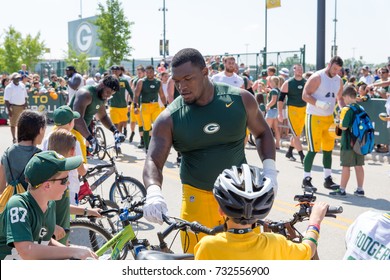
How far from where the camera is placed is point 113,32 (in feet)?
147

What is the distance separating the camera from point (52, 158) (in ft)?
11.2

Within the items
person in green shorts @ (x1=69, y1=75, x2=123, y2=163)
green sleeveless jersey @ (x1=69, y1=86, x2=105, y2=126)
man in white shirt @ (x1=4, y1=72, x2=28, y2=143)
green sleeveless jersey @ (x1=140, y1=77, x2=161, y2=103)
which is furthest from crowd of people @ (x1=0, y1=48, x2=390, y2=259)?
man in white shirt @ (x1=4, y1=72, x2=28, y2=143)

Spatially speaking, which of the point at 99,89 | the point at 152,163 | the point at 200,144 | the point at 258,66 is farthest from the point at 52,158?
the point at 258,66

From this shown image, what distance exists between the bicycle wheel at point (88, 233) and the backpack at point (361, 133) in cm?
459

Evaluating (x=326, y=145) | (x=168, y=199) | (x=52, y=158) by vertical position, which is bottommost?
(x=168, y=199)

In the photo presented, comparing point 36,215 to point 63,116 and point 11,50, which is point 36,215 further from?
point 11,50

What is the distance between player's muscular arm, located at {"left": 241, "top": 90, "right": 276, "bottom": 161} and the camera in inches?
166

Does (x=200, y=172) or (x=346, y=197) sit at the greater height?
(x=200, y=172)

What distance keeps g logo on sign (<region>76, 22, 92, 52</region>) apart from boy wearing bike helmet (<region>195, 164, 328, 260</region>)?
8028cm

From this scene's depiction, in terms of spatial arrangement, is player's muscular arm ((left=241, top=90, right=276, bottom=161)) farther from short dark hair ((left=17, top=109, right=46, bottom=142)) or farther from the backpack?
the backpack

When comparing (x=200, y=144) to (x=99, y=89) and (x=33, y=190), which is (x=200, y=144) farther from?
(x=99, y=89)

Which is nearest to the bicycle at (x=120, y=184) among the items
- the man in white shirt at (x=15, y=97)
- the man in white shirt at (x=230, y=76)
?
the man in white shirt at (x=230, y=76)

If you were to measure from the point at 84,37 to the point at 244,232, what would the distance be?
82.1 metres

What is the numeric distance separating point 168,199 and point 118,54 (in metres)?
37.5
